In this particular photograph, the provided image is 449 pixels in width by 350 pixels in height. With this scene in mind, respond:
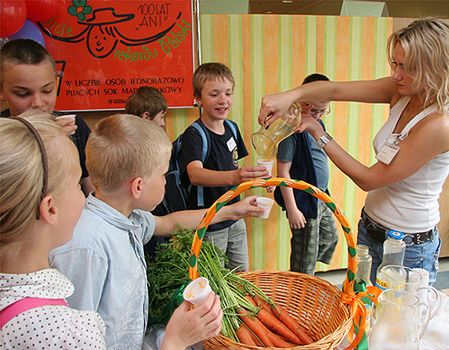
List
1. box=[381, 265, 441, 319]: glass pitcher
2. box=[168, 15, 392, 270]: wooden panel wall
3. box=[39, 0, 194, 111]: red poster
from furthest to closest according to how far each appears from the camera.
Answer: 1. box=[168, 15, 392, 270]: wooden panel wall
2. box=[39, 0, 194, 111]: red poster
3. box=[381, 265, 441, 319]: glass pitcher

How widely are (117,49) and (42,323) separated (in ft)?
Result: 6.92

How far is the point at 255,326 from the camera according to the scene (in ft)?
3.59

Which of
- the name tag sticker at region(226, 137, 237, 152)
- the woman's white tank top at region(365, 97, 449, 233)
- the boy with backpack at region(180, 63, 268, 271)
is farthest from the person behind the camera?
the name tag sticker at region(226, 137, 237, 152)

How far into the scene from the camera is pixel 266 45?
8.90 feet

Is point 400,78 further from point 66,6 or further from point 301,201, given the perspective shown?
point 66,6

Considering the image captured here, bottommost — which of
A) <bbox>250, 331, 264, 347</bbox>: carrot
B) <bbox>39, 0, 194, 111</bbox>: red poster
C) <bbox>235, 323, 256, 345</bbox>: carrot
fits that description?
<bbox>250, 331, 264, 347</bbox>: carrot

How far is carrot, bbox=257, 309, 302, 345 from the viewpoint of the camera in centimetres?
110

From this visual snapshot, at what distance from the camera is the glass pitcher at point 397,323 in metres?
0.85

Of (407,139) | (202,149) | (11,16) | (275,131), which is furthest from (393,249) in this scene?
(11,16)

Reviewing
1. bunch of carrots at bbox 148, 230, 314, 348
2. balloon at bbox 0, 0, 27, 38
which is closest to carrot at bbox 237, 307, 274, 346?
bunch of carrots at bbox 148, 230, 314, 348

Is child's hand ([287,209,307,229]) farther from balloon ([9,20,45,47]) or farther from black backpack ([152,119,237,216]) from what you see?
balloon ([9,20,45,47])

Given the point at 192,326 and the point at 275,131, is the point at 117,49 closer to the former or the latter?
the point at 275,131

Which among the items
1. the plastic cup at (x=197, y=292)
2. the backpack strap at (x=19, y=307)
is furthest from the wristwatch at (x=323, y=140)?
the backpack strap at (x=19, y=307)

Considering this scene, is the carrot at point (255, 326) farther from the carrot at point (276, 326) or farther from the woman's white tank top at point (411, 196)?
the woman's white tank top at point (411, 196)
